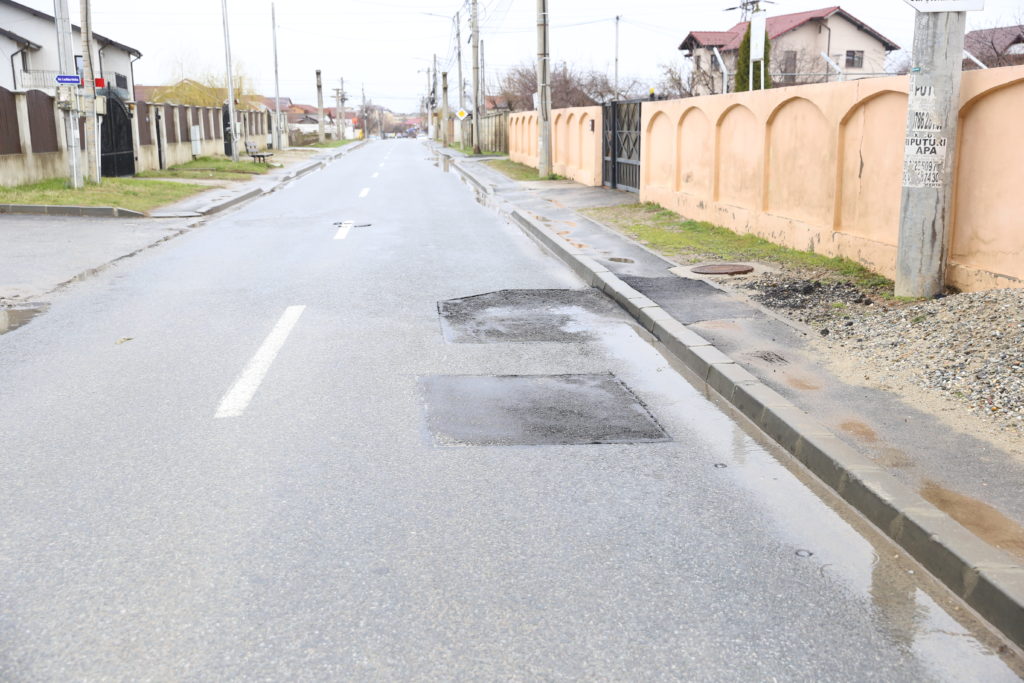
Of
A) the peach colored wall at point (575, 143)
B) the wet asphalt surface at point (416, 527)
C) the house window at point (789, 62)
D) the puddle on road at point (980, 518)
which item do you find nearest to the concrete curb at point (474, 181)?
the peach colored wall at point (575, 143)

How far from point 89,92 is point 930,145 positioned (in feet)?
65.3

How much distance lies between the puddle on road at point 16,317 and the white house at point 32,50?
2762 centimetres

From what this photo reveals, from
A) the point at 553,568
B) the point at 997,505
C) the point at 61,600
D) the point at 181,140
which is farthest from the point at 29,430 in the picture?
the point at 181,140

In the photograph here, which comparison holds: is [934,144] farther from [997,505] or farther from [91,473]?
[91,473]

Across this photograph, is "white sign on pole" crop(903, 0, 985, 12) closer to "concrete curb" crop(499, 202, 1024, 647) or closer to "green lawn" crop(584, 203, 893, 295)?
"green lawn" crop(584, 203, 893, 295)

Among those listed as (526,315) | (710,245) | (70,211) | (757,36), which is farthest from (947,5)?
(70,211)

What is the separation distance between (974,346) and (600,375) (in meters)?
2.54

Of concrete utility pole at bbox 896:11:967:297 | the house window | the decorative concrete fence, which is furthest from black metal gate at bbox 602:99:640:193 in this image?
the house window

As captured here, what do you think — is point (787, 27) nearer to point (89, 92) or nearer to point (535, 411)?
point (89, 92)

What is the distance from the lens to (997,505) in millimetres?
4238

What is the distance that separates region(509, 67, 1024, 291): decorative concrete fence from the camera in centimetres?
797

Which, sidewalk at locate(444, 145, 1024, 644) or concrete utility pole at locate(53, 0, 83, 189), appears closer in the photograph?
sidewalk at locate(444, 145, 1024, 644)

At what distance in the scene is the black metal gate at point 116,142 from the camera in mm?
26984

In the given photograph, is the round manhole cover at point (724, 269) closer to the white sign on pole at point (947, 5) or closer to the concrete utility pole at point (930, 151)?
the concrete utility pole at point (930, 151)
